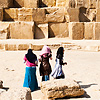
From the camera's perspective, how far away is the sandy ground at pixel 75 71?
15.4 feet

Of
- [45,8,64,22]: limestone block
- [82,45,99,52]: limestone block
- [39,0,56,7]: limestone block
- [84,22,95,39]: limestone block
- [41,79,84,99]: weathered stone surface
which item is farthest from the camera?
[39,0,56,7]: limestone block

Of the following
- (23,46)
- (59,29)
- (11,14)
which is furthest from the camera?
(11,14)

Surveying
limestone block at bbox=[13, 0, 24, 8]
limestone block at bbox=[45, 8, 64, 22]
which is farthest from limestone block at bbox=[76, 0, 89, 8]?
limestone block at bbox=[13, 0, 24, 8]

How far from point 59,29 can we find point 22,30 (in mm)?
2137

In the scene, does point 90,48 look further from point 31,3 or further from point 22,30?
point 31,3

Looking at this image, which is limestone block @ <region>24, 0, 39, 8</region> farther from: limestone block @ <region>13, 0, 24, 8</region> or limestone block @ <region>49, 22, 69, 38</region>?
limestone block @ <region>49, 22, 69, 38</region>

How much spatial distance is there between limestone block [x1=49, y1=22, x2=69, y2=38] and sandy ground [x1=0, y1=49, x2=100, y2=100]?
2.78m

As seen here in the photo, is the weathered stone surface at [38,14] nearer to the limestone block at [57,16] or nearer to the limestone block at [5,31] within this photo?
the limestone block at [57,16]

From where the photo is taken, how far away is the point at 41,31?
1201 centimetres

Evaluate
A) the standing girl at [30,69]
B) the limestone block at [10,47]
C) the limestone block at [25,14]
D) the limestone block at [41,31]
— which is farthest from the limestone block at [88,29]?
the standing girl at [30,69]

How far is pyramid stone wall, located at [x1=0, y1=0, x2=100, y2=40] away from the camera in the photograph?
11383mm

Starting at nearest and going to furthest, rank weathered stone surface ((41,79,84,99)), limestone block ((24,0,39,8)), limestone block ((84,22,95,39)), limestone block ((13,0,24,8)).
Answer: weathered stone surface ((41,79,84,99)) < limestone block ((84,22,95,39)) < limestone block ((24,0,39,8)) < limestone block ((13,0,24,8))

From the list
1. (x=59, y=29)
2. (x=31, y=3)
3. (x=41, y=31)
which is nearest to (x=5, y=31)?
(x=41, y=31)

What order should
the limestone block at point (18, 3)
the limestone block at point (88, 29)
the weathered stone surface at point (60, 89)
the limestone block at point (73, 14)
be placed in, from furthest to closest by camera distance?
1. the limestone block at point (18, 3)
2. the limestone block at point (73, 14)
3. the limestone block at point (88, 29)
4. the weathered stone surface at point (60, 89)
